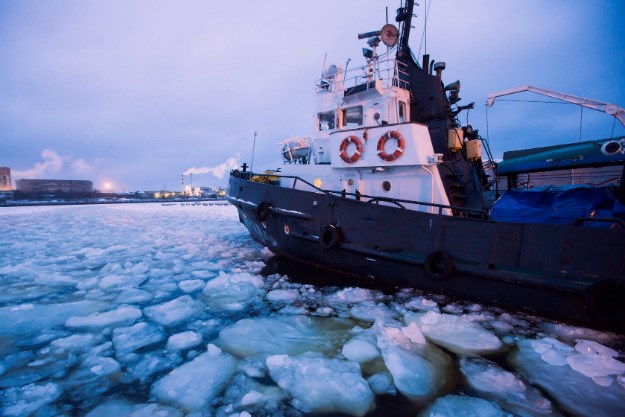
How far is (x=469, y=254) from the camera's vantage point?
453 cm

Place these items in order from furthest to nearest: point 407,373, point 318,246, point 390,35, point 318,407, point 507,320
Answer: point 390,35 → point 318,246 → point 507,320 → point 407,373 → point 318,407

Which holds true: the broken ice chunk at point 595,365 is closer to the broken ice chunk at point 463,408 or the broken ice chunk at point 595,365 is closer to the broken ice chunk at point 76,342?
the broken ice chunk at point 463,408

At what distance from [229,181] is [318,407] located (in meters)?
8.05

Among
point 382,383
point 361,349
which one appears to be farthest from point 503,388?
point 361,349

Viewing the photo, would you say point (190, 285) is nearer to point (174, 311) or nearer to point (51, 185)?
point (174, 311)

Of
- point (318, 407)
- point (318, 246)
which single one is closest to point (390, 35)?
point (318, 246)

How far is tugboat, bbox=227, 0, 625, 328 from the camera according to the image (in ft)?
12.8

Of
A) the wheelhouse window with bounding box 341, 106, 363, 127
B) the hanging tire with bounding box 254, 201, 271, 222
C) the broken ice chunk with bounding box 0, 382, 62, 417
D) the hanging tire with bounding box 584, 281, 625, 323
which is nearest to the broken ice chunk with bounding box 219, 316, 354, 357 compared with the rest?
the broken ice chunk with bounding box 0, 382, 62, 417

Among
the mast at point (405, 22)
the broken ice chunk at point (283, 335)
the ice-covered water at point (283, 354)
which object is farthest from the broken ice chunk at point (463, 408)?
the mast at point (405, 22)

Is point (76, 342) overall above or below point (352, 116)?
below

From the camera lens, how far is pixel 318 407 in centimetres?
253

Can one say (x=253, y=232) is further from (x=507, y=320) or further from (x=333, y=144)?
(x=507, y=320)

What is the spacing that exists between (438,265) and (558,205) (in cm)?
202

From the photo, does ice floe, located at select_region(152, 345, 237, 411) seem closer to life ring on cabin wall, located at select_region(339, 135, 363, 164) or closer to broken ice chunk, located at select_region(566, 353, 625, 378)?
broken ice chunk, located at select_region(566, 353, 625, 378)
